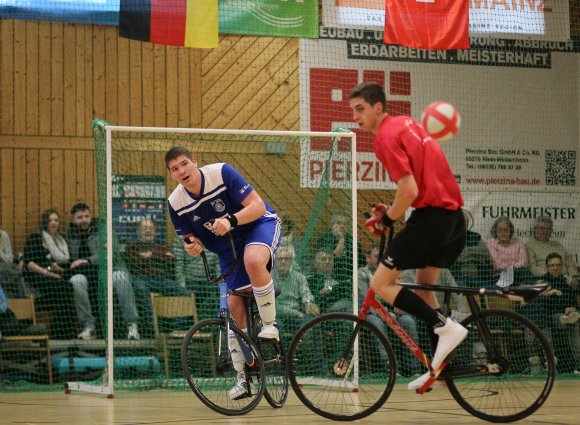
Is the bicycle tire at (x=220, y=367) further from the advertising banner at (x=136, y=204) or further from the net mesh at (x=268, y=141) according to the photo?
the advertising banner at (x=136, y=204)

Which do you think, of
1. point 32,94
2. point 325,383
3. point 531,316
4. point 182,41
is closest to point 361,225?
point 531,316

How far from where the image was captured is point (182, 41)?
986 centimetres

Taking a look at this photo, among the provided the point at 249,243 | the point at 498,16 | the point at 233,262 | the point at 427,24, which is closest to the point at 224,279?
the point at 233,262

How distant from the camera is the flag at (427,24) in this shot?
10602 mm

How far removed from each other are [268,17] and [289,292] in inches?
122

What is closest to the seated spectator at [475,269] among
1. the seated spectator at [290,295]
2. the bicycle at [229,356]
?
A: the seated spectator at [290,295]

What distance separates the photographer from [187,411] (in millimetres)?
6684

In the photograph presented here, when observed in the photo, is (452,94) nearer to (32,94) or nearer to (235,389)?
(32,94)

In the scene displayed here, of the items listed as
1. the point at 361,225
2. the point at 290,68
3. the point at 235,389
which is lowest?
the point at 235,389

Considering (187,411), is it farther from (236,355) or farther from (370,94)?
(370,94)

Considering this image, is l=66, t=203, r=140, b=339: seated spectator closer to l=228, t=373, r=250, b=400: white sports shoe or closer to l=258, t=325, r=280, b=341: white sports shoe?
l=228, t=373, r=250, b=400: white sports shoe

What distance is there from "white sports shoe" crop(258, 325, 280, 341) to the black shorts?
1205mm

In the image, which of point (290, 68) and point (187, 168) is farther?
point (290, 68)

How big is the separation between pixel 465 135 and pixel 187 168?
7254 millimetres
